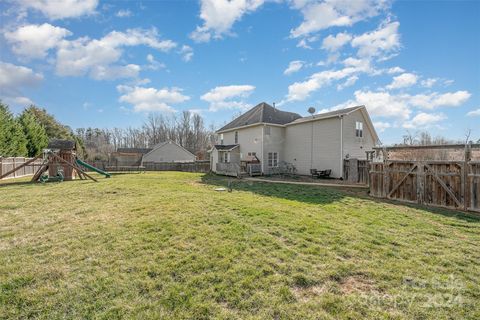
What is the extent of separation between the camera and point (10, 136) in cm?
2050

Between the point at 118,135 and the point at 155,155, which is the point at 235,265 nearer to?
the point at 155,155

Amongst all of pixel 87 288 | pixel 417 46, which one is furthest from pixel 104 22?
pixel 417 46

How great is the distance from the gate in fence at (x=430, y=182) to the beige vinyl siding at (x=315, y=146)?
283 inches

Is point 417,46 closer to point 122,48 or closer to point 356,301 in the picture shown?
point 356,301

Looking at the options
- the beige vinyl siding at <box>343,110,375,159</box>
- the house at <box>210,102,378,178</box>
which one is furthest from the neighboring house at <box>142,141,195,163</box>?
the beige vinyl siding at <box>343,110,375,159</box>

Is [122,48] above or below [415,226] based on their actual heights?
above

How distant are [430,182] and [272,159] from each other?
1370cm

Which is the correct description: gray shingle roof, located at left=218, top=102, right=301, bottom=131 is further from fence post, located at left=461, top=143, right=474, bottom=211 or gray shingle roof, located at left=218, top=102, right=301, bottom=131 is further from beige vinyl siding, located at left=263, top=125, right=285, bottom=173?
fence post, located at left=461, top=143, right=474, bottom=211

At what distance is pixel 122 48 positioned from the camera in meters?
12.9

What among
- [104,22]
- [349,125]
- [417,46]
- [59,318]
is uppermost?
[104,22]

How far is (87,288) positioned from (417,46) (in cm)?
1563

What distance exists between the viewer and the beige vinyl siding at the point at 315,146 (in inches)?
711

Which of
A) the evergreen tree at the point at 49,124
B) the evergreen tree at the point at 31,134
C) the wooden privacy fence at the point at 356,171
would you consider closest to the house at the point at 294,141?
the wooden privacy fence at the point at 356,171

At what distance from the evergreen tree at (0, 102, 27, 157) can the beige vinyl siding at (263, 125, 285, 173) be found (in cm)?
2235
